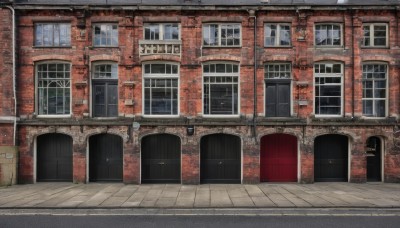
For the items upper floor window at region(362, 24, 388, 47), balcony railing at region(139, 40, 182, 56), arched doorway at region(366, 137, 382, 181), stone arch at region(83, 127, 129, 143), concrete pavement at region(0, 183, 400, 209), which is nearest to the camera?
concrete pavement at region(0, 183, 400, 209)

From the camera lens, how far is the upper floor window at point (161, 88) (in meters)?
15.1

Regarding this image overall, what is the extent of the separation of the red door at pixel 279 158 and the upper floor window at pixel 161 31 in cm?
691

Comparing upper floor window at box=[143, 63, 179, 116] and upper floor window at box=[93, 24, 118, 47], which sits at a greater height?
upper floor window at box=[93, 24, 118, 47]

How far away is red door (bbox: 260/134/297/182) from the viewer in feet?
50.0

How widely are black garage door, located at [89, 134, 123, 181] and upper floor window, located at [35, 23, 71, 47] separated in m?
5.10

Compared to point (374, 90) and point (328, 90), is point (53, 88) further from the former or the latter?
point (374, 90)

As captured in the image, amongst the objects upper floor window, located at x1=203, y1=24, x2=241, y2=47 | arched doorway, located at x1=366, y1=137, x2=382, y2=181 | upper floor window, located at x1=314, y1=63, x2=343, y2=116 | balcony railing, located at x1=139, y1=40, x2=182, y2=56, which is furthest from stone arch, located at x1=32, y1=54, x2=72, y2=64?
arched doorway, located at x1=366, y1=137, x2=382, y2=181

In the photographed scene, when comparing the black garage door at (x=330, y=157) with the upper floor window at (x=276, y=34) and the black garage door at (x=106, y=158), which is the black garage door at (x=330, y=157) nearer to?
the upper floor window at (x=276, y=34)

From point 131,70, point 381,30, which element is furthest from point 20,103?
point 381,30

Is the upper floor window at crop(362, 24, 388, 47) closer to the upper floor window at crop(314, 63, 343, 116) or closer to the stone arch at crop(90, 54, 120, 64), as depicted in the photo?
the upper floor window at crop(314, 63, 343, 116)

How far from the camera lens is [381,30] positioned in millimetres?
15266
